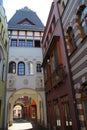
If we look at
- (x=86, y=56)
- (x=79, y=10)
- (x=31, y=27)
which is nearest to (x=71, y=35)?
(x=79, y=10)

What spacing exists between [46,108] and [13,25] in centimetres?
1076

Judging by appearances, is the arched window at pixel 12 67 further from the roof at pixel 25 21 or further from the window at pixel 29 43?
the roof at pixel 25 21

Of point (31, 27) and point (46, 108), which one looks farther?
point (31, 27)

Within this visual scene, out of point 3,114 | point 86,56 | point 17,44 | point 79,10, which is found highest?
point 17,44

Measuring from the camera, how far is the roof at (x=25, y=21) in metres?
16.4

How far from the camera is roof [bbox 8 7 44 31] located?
16.4m

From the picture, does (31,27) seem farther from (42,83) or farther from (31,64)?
(42,83)

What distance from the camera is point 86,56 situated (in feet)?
18.6

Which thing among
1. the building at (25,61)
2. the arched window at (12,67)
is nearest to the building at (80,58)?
the building at (25,61)

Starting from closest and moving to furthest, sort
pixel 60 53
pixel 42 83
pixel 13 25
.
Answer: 1. pixel 60 53
2. pixel 42 83
3. pixel 13 25

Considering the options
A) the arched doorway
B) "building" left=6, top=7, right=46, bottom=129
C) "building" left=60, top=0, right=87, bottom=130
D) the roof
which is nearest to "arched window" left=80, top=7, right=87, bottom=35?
"building" left=60, top=0, right=87, bottom=130

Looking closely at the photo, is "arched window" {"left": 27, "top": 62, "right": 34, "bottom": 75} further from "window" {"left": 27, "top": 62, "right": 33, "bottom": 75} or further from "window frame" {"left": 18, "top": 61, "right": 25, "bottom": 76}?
"window frame" {"left": 18, "top": 61, "right": 25, "bottom": 76}

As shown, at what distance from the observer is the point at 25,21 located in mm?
17906

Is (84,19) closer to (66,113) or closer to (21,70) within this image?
(66,113)
